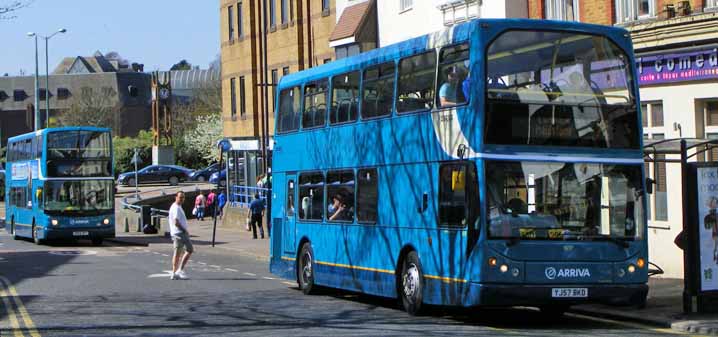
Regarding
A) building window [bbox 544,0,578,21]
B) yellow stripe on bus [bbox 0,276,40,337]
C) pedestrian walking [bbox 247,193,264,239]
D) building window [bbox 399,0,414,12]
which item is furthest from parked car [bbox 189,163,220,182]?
yellow stripe on bus [bbox 0,276,40,337]

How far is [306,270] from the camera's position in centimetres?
2131

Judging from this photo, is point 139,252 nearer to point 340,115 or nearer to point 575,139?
point 340,115

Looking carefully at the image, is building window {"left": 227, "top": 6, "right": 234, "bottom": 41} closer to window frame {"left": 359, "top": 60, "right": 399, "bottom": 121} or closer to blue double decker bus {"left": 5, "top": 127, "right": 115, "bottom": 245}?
blue double decker bus {"left": 5, "top": 127, "right": 115, "bottom": 245}

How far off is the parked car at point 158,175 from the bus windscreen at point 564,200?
229 feet

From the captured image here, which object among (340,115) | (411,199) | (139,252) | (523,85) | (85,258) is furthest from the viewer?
(139,252)

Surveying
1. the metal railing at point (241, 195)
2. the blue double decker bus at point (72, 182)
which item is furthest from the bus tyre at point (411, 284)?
the metal railing at point (241, 195)

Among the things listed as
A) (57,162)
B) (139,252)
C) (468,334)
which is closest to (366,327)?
(468,334)

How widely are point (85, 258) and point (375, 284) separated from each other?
58.6 ft

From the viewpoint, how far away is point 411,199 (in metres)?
17.0

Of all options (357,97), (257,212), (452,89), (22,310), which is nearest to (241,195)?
(257,212)

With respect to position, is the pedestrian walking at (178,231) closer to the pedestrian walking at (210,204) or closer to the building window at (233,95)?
the building window at (233,95)

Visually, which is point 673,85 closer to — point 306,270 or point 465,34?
point 306,270

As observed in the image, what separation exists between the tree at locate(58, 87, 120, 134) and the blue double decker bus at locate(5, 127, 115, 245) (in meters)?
75.2

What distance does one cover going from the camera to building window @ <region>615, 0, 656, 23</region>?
23.6 meters
